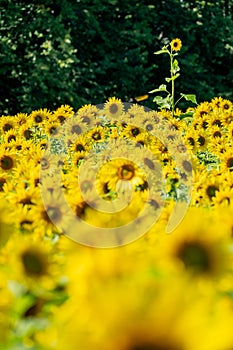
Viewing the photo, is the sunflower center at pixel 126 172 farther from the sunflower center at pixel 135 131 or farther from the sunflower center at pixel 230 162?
the sunflower center at pixel 135 131

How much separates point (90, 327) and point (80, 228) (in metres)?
0.73

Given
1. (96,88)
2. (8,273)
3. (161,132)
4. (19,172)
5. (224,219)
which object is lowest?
(8,273)

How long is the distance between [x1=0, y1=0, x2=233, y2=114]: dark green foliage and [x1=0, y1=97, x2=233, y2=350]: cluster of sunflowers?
7.40 meters

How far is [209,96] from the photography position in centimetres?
1226

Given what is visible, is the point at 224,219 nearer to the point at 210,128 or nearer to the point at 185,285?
the point at 185,285

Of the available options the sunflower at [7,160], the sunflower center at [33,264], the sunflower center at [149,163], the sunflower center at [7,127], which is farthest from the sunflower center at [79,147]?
the sunflower center at [33,264]

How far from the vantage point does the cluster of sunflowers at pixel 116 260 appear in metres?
0.87

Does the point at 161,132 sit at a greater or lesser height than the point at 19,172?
greater

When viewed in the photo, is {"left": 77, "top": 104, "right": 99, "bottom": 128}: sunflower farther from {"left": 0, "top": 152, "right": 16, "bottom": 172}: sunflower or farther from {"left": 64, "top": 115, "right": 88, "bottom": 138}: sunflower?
{"left": 0, "top": 152, "right": 16, "bottom": 172}: sunflower

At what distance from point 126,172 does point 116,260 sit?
1.63m

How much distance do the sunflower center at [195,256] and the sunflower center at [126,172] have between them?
121cm

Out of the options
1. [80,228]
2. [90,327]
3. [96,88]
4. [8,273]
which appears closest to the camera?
[90,327]

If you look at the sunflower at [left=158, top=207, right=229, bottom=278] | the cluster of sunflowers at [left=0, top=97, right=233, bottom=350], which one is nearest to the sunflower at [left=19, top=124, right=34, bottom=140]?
the cluster of sunflowers at [left=0, top=97, right=233, bottom=350]

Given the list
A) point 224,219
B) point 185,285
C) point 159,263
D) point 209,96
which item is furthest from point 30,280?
point 209,96
